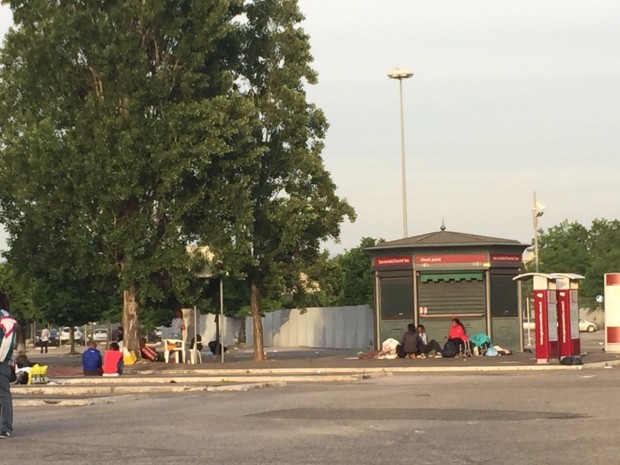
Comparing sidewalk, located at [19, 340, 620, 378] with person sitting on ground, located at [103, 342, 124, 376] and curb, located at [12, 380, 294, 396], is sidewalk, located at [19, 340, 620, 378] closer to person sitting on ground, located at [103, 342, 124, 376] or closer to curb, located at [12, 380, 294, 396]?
person sitting on ground, located at [103, 342, 124, 376]

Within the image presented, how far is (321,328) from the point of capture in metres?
64.3

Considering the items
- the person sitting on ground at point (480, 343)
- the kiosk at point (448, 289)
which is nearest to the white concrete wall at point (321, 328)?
the kiosk at point (448, 289)

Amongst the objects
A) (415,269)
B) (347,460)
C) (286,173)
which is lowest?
(347,460)

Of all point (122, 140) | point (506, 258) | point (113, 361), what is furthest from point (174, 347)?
point (506, 258)

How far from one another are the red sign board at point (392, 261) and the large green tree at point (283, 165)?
6.62 feet

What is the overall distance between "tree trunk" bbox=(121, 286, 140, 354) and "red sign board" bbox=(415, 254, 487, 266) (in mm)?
8630

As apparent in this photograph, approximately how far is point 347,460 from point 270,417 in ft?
19.6

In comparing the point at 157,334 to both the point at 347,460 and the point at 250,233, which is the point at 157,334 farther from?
the point at 347,460

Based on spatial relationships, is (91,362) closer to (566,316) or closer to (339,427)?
(566,316)

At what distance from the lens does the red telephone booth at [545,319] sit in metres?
35.5

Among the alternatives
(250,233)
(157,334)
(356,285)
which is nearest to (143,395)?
(250,233)

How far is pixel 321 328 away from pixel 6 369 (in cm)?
4868

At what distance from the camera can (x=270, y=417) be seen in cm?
1828

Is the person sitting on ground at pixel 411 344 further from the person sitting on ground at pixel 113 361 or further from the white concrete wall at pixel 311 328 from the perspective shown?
the person sitting on ground at pixel 113 361
